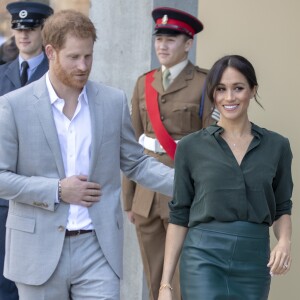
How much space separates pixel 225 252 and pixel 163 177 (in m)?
0.84

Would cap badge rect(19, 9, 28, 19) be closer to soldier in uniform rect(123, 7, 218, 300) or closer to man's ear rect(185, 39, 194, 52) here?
soldier in uniform rect(123, 7, 218, 300)

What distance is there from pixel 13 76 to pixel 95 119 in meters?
1.70

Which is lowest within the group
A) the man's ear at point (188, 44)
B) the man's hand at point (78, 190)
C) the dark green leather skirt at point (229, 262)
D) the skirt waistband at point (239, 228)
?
the dark green leather skirt at point (229, 262)

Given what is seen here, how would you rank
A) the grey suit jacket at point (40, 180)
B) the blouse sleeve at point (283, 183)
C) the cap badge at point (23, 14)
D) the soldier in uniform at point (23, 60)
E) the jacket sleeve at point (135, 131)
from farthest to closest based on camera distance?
the cap badge at point (23, 14) < the jacket sleeve at point (135, 131) < the soldier in uniform at point (23, 60) < the grey suit jacket at point (40, 180) < the blouse sleeve at point (283, 183)

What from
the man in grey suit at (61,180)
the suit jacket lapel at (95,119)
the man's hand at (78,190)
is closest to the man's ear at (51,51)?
the man in grey suit at (61,180)

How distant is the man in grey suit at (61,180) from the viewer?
4.92 metres

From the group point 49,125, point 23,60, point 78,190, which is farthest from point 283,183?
point 23,60

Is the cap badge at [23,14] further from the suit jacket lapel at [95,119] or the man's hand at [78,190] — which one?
the man's hand at [78,190]

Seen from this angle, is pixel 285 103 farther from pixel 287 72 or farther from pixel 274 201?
pixel 274 201

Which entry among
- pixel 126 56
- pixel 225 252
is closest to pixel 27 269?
pixel 225 252

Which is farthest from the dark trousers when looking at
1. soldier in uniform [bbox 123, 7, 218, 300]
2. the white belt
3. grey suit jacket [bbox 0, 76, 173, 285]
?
grey suit jacket [bbox 0, 76, 173, 285]

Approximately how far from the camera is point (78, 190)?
491cm

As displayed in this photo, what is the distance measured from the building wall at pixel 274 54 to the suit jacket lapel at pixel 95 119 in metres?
1.77

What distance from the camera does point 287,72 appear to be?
6.55 metres
